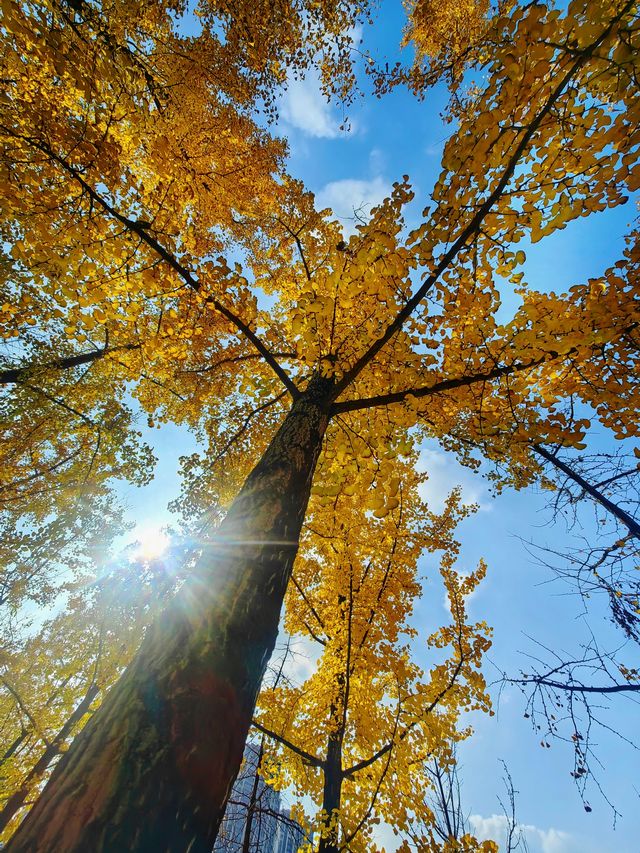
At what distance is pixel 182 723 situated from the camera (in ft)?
4.33

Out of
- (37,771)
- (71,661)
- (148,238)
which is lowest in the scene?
(37,771)

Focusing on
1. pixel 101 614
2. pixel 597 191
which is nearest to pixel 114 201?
pixel 597 191

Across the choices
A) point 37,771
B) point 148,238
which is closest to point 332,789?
point 148,238

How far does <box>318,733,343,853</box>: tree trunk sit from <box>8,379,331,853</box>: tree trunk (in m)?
4.54

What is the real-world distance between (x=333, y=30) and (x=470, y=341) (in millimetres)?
7087

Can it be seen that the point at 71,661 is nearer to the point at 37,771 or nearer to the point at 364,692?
the point at 37,771

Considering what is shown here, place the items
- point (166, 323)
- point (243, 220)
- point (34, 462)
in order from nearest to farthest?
point (166, 323) → point (243, 220) → point (34, 462)

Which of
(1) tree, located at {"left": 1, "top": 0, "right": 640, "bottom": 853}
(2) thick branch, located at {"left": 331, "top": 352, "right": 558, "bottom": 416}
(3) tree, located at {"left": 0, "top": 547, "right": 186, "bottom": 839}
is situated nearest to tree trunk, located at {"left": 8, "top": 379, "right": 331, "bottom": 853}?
(1) tree, located at {"left": 1, "top": 0, "right": 640, "bottom": 853}

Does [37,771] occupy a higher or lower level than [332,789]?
lower

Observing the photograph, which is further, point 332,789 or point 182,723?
point 332,789

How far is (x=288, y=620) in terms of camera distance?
24.1 ft

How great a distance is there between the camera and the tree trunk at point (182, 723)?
1.07m

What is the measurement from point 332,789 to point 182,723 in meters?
5.20

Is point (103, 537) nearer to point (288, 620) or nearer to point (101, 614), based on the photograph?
point (101, 614)
